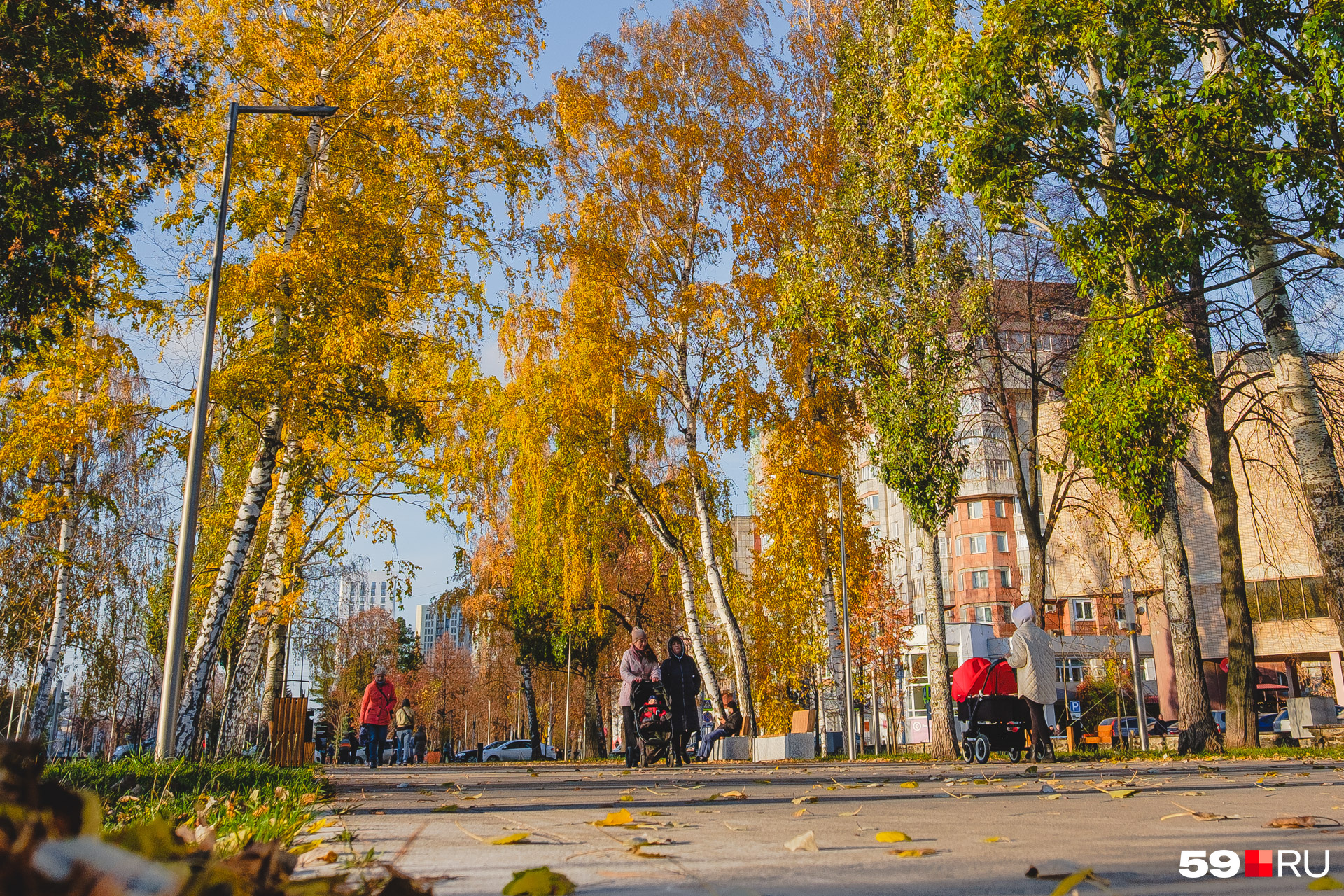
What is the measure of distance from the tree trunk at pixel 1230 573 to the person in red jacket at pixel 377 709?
1614 centimetres

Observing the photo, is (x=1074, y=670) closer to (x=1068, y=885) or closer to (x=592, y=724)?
(x=592, y=724)

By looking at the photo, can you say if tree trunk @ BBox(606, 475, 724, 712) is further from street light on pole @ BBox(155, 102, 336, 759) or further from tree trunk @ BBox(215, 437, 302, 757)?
street light on pole @ BBox(155, 102, 336, 759)

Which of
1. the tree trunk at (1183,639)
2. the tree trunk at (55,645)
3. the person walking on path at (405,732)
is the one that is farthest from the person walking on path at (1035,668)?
the tree trunk at (55,645)

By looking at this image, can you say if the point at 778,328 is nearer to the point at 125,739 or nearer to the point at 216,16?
the point at 216,16

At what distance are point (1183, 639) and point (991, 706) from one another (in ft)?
18.7

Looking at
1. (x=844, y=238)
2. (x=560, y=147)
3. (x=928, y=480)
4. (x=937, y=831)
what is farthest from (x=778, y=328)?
(x=937, y=831)

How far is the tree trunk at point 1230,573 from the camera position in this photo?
18531mm

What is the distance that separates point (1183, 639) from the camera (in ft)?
59.3

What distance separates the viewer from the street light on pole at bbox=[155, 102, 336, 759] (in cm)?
1113

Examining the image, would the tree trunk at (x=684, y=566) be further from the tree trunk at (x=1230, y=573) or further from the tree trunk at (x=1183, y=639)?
the tree trunk at (x=1230, y=573)

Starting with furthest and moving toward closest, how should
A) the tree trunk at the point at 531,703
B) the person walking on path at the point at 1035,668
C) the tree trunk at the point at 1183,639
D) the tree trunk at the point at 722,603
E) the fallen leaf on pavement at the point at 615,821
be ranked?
the tree trunk at the point at 531,703, the tree trunk at the point at 722,603, the tree trunk at the point at 1183,639, the person walking on path at the point at 1035,668, the fallen leaf on pavement at the point at 615,821

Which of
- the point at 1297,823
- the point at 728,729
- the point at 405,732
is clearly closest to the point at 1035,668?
the point at 1297,823

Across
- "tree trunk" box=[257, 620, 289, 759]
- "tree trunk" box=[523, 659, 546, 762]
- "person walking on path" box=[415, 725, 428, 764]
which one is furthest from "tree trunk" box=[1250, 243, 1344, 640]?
"person walking on path" box=[415, 725, 428, 764]

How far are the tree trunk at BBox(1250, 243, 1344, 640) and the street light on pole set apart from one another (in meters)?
13.9
